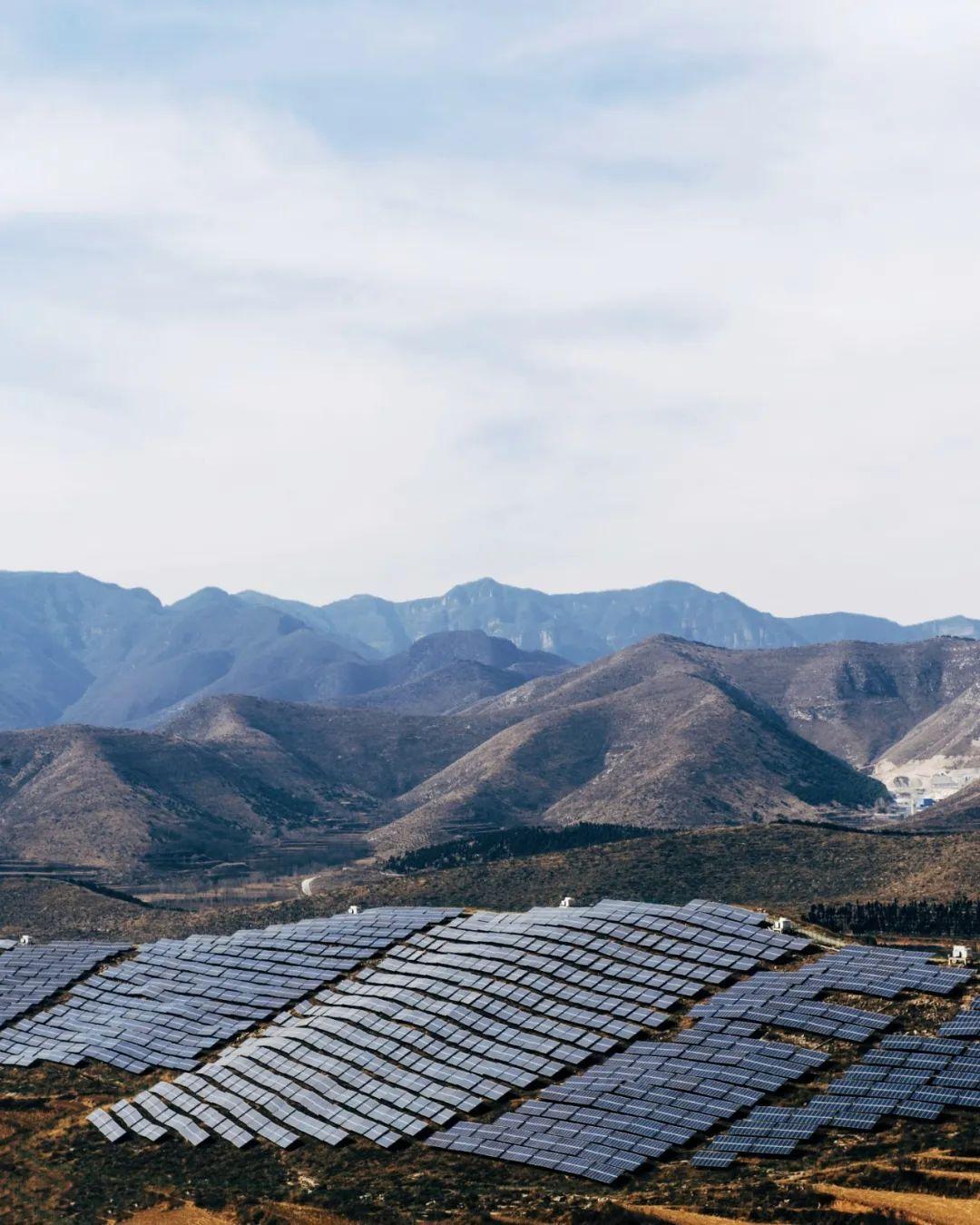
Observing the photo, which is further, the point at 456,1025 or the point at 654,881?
the point at 654,881

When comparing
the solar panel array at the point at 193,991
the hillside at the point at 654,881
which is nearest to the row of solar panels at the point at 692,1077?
the solar panel array at the point at 193,991

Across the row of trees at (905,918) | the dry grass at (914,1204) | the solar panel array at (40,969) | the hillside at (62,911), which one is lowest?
the hillside at (62,911)

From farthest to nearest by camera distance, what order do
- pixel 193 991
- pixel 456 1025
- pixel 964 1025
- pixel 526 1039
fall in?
pixel 193 991, pixel 456 1025, pixel 526 1039, pixel 964 1025

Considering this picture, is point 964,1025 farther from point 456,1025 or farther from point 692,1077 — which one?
point 456,1025

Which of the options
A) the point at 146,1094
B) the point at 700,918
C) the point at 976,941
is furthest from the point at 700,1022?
the point at 976,941

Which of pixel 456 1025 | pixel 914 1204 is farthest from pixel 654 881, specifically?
pixel 914 1204

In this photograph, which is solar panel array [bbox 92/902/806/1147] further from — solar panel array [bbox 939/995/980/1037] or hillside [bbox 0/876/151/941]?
hillside [bbox 0/876/151/941]

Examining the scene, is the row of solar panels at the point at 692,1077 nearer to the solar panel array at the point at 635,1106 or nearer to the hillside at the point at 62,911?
the solar panel array at the point at 635,1106
